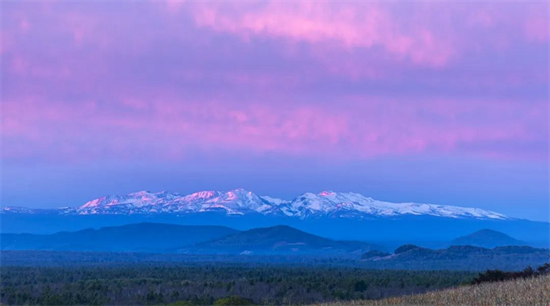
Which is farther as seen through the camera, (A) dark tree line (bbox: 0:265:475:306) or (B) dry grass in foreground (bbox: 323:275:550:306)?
(A) dark tree line (bbox: 0:265:475:306)

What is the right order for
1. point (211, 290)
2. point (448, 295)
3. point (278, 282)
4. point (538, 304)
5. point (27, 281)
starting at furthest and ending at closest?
point (27, 281), point (278, 282), point (211, 290), point (448, 295), point (538, 304)

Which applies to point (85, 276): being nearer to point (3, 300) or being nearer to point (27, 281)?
point (27, 281)

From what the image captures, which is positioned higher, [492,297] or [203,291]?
[203,291]

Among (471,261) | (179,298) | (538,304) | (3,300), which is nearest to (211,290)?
(179,298)

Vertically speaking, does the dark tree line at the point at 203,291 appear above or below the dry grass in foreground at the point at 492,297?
above

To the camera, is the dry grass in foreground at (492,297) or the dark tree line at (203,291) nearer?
the dry grass in foreground at (492,297)

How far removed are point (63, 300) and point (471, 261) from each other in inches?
4714

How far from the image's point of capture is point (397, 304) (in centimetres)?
3244

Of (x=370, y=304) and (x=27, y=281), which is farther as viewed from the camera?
(x=27, y=281)

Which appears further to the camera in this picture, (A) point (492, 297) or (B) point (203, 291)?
(B) point (203, 291)

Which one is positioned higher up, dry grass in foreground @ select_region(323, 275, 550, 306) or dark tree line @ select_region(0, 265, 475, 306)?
dark tree line @ select_region(0, 265, 475, 306)

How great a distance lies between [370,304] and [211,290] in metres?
60.5

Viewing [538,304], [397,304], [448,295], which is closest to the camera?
[538,304]

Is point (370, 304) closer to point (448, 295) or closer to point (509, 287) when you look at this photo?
point (448, 295)
